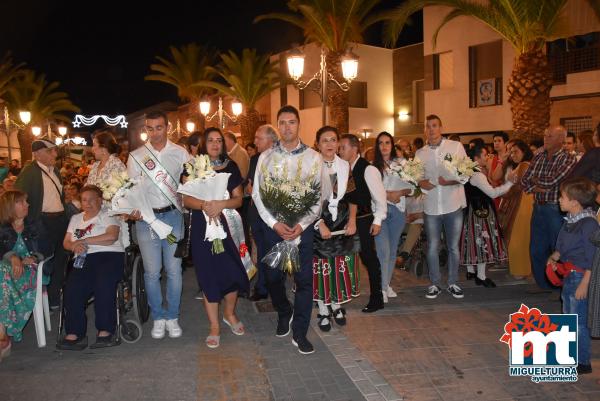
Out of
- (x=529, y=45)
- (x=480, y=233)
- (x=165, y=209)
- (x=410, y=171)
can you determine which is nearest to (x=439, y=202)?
(x=410, y=171)

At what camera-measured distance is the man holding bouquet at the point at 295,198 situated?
4.94 metres

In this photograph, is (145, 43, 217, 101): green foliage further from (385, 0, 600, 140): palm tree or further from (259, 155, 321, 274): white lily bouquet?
(259, 155, 321, 274): white lily bouquet

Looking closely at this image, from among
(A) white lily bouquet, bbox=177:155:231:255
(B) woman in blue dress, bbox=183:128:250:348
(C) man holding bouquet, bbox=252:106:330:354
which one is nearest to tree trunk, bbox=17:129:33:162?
(B) woman in blue dress, bbox=183:128:250:348

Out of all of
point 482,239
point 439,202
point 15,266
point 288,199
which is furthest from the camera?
point 482,239

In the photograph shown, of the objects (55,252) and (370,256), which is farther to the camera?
(55,252)

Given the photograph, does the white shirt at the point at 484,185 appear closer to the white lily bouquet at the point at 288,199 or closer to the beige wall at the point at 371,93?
the white lily bouquet at the point at 288,199

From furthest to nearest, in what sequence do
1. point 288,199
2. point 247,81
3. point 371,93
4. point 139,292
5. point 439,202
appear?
point 371,93
point 247,81
point 439,202
point 139,292
point 288,199

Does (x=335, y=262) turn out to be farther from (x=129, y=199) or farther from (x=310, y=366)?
(x=129, y=199)

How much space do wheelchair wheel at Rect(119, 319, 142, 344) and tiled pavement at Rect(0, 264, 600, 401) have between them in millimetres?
68

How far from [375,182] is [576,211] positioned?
2.06 metres

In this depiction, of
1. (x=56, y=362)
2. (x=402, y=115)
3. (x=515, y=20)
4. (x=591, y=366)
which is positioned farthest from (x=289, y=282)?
(x=402, y=115)

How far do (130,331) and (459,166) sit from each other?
4.29 meters

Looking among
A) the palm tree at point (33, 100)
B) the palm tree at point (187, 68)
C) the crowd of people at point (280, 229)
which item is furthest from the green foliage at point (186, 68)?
the crowd of people at point (280, 229)

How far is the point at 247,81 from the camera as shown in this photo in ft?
90.0
